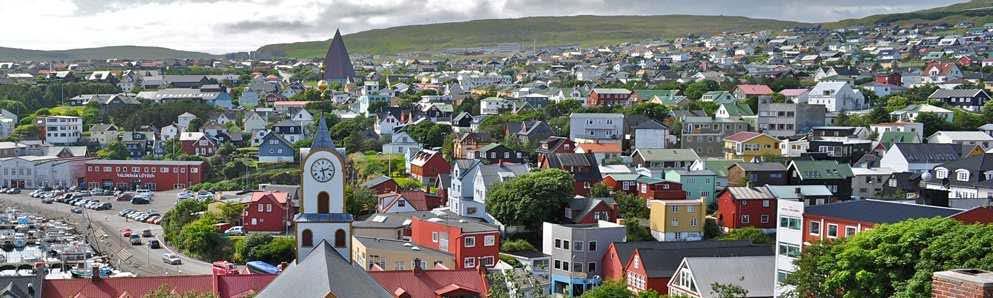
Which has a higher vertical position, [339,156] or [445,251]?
[339,156]

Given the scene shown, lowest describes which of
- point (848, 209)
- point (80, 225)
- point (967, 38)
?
point (80, 225)

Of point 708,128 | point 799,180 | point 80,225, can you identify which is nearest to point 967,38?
point 708,128

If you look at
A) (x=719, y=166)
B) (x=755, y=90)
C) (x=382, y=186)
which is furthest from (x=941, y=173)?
(x=755, y=90)

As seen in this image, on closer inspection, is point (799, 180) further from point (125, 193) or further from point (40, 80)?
point (40, 80)

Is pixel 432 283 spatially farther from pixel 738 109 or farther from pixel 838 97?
pixel 838 97

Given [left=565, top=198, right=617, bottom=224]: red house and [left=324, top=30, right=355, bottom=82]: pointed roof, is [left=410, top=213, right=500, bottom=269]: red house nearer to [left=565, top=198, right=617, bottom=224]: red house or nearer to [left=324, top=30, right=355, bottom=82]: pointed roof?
[left=565, top=198, right=617, bottom=224]: red house

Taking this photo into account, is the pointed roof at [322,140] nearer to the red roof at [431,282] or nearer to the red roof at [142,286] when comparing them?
the red roof at [142,286]
